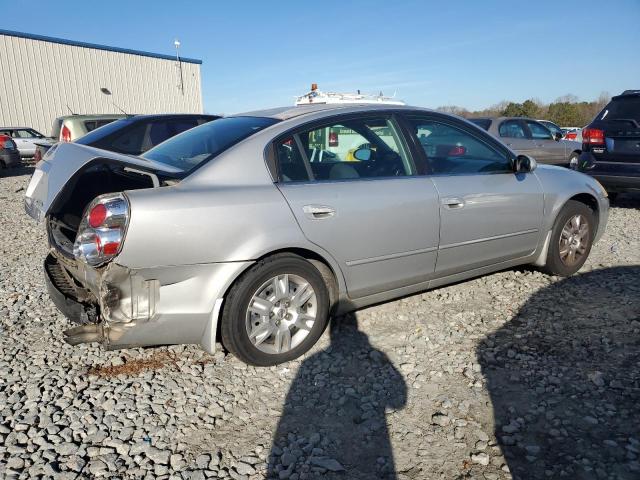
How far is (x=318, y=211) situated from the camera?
2.98 meters

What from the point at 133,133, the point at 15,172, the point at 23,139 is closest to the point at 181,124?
the point at 133,133

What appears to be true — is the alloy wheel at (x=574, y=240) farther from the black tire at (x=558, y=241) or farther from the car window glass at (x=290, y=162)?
the car window glass at (x=290, y=162)

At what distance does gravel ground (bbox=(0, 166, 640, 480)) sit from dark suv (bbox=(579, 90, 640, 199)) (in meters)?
3.80

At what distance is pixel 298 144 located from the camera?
3.13m

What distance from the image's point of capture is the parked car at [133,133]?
688 cm

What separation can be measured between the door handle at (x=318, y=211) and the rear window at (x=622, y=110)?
6052mm

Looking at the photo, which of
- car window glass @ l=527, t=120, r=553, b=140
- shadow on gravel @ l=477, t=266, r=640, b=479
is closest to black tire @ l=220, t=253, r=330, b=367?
shadow on gravel @ l=477, t=266, r=640, b=479

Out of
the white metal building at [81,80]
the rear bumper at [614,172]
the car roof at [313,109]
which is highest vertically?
the white metal building at [81,80]

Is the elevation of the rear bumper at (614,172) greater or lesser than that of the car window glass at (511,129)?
lesser

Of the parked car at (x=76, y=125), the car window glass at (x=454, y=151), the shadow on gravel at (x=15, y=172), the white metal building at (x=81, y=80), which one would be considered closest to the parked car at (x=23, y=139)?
the shadow on gravel at (x=15, y=172)

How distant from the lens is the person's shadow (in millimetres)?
2193

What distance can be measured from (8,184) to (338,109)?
1207 cm

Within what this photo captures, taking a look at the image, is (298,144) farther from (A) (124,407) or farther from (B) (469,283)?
(B) (469,283)

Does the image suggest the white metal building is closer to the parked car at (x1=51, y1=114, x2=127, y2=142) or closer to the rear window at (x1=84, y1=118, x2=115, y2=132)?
the parked car at (x1=51, y1=114, x2=127, y2=142)
